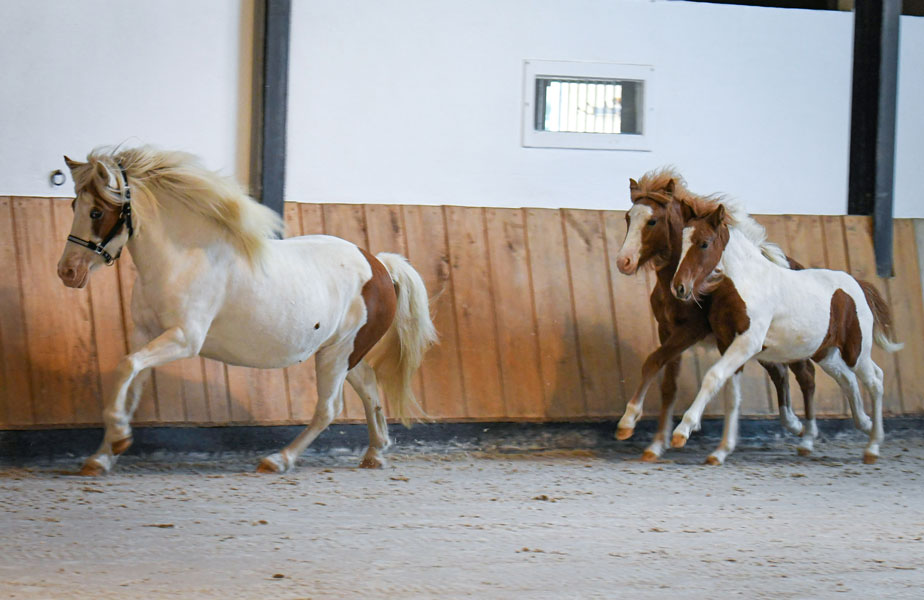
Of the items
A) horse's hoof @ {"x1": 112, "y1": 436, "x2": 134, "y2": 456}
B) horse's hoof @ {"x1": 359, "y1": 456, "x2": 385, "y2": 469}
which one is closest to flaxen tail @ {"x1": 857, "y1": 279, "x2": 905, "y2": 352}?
horse's hoof @ {"x1": 359, "y1": 456, "x2": 385, "y2": 469}

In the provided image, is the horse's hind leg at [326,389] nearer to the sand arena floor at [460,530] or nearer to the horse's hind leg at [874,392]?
the sand arena floor at [460,530]

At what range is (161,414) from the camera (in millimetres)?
5484

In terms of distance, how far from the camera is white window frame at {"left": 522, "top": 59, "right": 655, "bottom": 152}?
6586 millimetres

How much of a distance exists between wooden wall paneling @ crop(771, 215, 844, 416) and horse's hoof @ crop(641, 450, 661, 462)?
134 cm

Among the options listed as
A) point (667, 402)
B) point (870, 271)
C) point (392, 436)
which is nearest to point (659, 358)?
point (667, 402)

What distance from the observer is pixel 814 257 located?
6.91 m

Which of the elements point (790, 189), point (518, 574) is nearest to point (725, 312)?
point (790, 189)

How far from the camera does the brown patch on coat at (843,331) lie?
5973 mm

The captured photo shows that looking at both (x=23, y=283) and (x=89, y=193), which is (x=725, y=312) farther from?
(x=23, y=283)

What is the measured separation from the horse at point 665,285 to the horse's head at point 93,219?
8.28 ft

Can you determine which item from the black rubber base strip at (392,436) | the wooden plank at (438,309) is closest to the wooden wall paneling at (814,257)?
the black rubber base strip at (392,436)

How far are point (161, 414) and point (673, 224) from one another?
2918mm

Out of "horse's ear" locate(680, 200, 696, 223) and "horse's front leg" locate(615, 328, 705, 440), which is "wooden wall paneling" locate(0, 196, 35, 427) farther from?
"horse's ear" locate(680, 200, 696, 223)

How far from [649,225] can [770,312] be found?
0.82 metres
